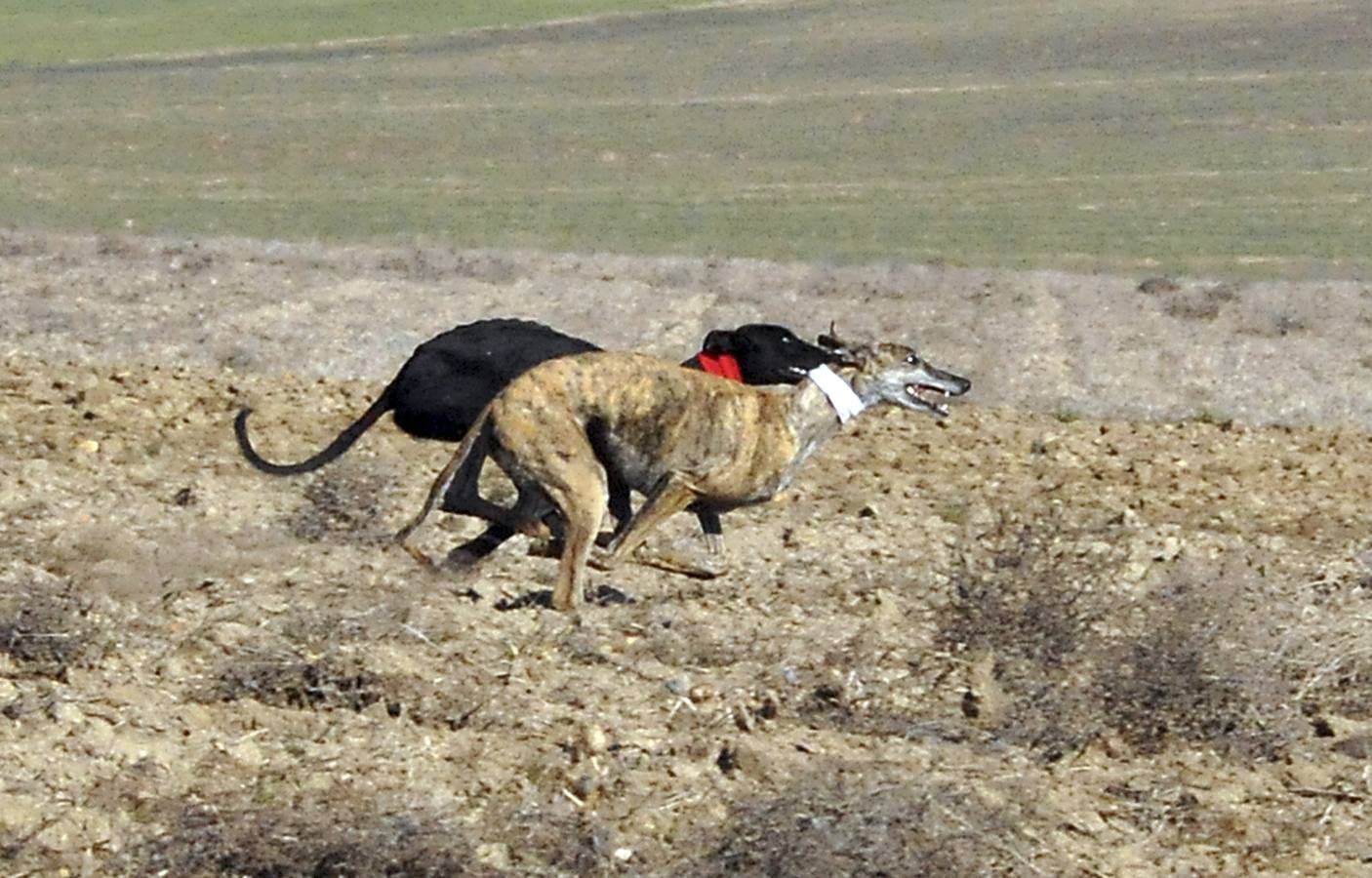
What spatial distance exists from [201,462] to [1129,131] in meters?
24.1

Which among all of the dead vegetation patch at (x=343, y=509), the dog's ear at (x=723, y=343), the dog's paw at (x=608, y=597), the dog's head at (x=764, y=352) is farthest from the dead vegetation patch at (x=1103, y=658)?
the dead vegetation patch at (x=343, y=509)

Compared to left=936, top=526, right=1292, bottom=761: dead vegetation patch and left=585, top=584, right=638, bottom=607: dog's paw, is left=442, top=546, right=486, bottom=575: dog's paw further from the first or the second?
left=936, top=526, right=1292, bottom=761: dead vegetation patch

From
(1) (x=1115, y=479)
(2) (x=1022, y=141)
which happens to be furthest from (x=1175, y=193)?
(1) (x=1115, y=479)

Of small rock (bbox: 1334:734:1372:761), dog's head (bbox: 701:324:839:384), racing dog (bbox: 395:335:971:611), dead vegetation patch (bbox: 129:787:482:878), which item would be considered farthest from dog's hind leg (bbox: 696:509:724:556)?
dead vegetation patch (bbox: 129:787:482:878)

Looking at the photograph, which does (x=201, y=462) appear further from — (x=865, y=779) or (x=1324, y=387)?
(x=1324, y=387)

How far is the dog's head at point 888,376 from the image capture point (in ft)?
34.4

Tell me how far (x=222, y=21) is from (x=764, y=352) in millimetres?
40605

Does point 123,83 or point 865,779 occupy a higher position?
point 865,779

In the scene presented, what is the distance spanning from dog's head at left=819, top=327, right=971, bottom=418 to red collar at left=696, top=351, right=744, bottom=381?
3.86 ft

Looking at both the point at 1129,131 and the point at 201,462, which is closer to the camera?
the point at 201,462

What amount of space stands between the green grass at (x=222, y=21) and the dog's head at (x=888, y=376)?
1431 inches

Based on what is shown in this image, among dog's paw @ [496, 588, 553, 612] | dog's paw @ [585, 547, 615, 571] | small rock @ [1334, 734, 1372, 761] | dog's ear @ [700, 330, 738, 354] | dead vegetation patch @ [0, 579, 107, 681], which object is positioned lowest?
dog's paw @ [496, 588, 553, 612]

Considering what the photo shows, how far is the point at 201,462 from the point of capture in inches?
477

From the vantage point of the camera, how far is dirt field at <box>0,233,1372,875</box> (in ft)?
23.9
